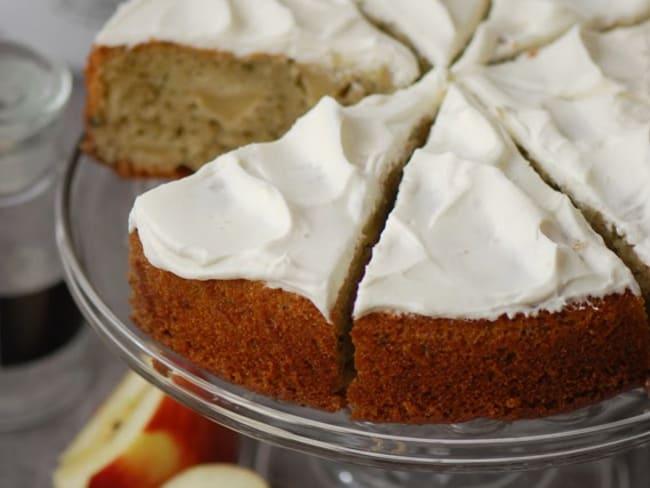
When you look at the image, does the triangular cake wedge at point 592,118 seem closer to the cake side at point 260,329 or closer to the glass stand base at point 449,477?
the cake side at point 260,329

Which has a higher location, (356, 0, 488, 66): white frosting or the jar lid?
(356, 0, 488, 66): white frosting

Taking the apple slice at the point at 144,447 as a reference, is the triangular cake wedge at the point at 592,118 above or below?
above

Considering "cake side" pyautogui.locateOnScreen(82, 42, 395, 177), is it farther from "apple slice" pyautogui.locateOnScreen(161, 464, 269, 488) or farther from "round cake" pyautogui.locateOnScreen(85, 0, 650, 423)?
"apple slice" pyautogui.locateOnScreen(161, 464, 269, 488)

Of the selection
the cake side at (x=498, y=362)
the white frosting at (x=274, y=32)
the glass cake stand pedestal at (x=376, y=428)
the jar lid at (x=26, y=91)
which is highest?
the white frosting at (x=274, y=32)

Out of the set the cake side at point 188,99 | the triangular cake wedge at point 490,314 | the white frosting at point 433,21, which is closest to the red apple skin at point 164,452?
the cake side at point 188,99

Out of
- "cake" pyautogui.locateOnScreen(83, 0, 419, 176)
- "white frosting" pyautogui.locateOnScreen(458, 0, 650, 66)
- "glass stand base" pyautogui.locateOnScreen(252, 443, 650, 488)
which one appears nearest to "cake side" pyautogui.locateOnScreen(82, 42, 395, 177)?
"cake" pyautogui.locateOnScreen(83, 0, 419, 176)

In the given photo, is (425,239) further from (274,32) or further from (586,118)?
(274,32)

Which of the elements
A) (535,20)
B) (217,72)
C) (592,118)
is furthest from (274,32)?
(592,118)

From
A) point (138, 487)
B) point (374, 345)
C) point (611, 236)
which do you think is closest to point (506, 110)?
point (611, 236)

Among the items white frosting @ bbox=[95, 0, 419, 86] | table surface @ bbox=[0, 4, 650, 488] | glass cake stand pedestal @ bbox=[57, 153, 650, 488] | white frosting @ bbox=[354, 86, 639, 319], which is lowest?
table surface @ bbox=[0, 4, 650, 488]
